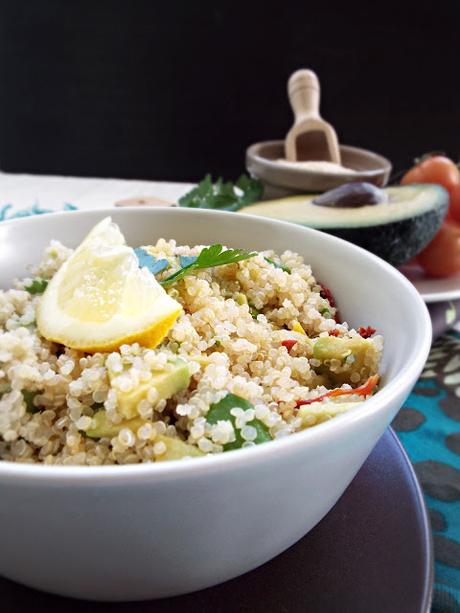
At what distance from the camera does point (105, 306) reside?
2.19 feet

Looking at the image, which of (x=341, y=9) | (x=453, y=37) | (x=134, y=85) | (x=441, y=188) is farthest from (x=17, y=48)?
(x=441, y=188)

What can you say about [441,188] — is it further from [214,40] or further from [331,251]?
[214,40]

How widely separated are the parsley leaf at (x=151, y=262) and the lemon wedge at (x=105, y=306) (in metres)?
0.05

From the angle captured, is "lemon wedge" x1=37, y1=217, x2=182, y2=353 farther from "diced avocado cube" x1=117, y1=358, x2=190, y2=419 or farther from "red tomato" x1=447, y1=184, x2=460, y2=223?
"red tomato" x1=447, y1=184, x2=460, y2=223

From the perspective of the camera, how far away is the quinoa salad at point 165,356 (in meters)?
0.57

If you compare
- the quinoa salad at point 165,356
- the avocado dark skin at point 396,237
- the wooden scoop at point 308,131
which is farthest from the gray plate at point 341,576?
the wooden scoop at point 308,131

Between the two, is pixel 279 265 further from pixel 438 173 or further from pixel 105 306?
pixel 438 173

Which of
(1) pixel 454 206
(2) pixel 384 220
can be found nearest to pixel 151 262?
(2) pixel 384 220

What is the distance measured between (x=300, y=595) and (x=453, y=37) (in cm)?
334

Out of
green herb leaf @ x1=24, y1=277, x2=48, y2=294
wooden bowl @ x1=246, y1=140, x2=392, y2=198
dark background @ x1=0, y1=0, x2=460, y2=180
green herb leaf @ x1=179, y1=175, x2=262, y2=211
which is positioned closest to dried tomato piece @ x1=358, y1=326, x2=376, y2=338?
green herb leaf @ x1=24, y1=277, x2=48, y2=294

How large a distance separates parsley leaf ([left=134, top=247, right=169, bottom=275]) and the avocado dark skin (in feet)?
2.58

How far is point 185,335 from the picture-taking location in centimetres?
67

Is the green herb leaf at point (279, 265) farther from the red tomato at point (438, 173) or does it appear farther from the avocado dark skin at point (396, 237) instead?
the red tomato at point (438, 173)

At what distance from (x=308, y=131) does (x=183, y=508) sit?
1.90 m
